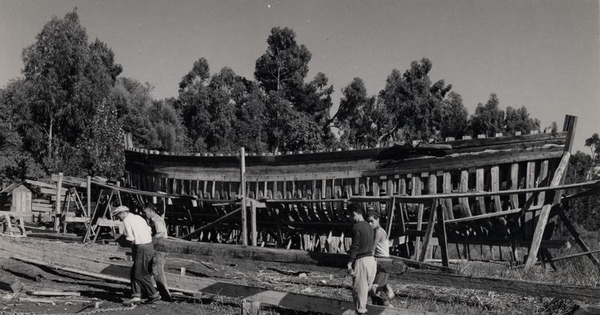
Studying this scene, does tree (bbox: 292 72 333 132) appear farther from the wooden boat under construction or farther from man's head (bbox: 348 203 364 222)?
man's head (bbox: 348 203 364 222)

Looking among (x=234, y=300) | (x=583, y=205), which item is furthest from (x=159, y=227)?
(x=583, y=205)

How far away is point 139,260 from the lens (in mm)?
9359

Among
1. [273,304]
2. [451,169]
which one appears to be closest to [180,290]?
[273,304]

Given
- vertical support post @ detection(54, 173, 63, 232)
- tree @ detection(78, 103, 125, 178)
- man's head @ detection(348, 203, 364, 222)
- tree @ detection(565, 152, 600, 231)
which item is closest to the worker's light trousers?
man's head @ detection(348, 203, 364, 222)

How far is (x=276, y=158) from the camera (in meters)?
17.6

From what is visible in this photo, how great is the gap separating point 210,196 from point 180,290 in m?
9.63

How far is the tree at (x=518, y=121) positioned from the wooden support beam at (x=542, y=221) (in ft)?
110

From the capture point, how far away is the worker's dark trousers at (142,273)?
30.7ft

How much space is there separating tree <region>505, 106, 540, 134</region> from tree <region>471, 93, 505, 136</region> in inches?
36.1

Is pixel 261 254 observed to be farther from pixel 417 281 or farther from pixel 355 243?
pixel 355 243

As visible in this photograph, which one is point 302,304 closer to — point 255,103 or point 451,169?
point 451,169

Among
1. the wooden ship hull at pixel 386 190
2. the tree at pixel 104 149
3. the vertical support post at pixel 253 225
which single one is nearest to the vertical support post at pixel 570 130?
the wooden ship hull at pixel 386 190

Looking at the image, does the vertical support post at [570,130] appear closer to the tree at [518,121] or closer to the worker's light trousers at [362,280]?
the worker's light trousers at [362,280]

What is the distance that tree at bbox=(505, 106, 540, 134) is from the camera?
1769 inches
